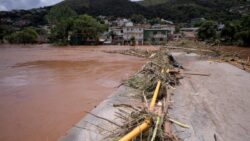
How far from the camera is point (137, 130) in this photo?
3936 mm

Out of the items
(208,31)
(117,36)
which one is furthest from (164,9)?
(208,31)

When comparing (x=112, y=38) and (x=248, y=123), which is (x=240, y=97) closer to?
(x=248, y=123)

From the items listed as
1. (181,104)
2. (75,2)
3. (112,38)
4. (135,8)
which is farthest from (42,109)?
(75,2)

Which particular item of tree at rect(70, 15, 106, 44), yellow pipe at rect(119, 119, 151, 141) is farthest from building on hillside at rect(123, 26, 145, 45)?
yellow pipe at rect(119, 119, 151, 141)

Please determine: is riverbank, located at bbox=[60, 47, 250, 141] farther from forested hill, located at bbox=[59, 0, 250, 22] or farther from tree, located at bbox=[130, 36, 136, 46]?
forested hill, located at bbox=[59, 0, 250, 22]

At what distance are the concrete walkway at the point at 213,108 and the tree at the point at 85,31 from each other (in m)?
32.9

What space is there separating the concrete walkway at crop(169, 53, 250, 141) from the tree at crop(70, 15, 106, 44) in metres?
32.9

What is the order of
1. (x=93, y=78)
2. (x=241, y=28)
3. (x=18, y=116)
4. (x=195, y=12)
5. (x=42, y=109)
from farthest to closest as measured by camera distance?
(x=195, y=12) → (x=241, y=28) → (x=93, y=78) → (x=42, y=109) → (x=18, y=116)

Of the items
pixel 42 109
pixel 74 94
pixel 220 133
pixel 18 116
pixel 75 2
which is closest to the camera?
pixel 220 133

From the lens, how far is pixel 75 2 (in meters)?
119

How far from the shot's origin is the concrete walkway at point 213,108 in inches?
167

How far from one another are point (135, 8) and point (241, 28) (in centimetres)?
6992

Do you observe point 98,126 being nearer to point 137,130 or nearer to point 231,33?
point 137,130

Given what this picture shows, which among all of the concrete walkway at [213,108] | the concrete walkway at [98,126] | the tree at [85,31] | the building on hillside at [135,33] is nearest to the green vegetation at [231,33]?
the building on hillside at [135,33]
